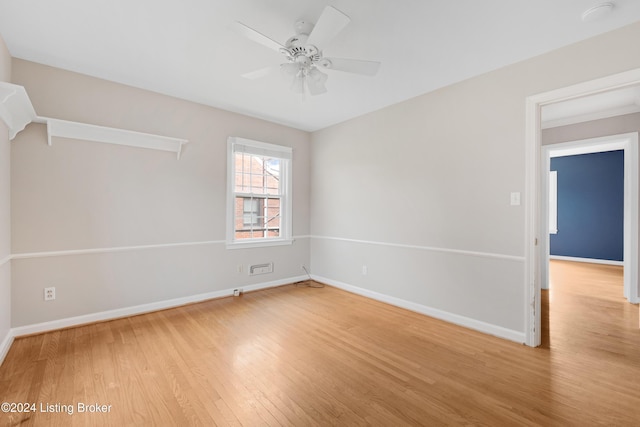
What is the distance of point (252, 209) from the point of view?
4.35 meters

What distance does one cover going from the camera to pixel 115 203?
10.1 ft

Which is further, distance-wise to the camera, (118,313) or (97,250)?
(118,313)

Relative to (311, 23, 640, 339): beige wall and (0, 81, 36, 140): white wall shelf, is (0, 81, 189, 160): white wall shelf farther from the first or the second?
(311, 23, 640, 339): beige wall

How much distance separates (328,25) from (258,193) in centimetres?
298

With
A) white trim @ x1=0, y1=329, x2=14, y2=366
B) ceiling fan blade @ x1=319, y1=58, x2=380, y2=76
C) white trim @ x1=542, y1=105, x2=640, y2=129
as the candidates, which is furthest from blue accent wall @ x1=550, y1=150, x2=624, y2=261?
white trim @ x1=0, y1=329, x2=14, y2=366

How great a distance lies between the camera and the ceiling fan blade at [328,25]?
1636 mm

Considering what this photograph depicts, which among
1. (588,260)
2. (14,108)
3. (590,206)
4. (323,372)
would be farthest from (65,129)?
(588,260)

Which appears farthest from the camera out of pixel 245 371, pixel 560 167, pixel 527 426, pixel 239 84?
pixel 560 167

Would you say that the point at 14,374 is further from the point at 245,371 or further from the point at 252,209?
the point at 252,209

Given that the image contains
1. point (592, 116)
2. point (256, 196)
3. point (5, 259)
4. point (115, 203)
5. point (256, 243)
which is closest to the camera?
point (5, 259)

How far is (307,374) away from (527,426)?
1368 millimetres

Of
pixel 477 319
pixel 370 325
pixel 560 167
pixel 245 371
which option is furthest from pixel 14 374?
pixel 560 167

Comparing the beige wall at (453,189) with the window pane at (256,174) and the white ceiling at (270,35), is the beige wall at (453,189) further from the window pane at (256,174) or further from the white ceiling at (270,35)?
the window pane at (256,174)

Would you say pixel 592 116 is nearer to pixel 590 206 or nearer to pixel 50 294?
pixel 590 206
